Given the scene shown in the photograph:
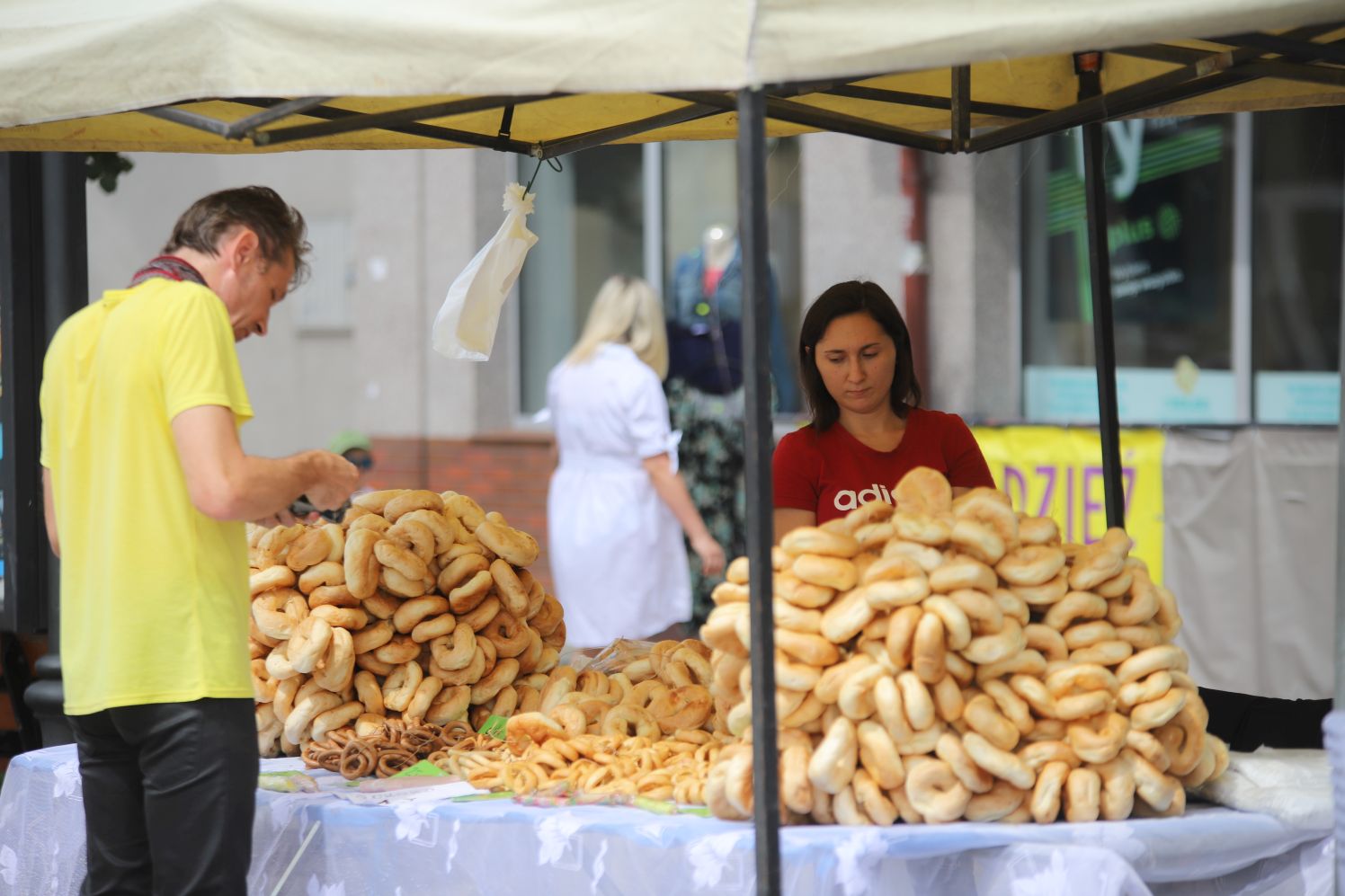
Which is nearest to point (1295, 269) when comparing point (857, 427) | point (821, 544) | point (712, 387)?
point (712, 387)

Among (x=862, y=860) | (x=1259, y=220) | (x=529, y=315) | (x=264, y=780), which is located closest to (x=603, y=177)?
(x=529, y=315)

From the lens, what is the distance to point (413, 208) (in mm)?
8828

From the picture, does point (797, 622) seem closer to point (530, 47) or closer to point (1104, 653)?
point (1104, 653)

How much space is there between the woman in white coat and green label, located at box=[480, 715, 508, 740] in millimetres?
2762

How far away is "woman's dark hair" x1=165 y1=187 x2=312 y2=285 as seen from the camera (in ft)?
8.86

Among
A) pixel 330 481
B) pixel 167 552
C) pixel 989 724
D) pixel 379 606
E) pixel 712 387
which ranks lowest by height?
pixel 989 724

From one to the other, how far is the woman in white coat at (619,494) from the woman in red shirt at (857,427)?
239 centimetres

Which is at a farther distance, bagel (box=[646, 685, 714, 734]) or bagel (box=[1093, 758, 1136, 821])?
bagel (box=[646, 685, 714, 734])

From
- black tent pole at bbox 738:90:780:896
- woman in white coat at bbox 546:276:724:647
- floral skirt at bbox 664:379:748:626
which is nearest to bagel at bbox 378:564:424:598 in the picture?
black tent pole at bbox 738:90:780:896

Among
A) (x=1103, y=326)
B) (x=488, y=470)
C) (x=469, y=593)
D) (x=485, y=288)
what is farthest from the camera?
(x=488, y=470)

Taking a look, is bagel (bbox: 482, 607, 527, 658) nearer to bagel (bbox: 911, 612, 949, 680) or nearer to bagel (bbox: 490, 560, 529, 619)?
bagel (bbox: 490, 560, 529, 619)

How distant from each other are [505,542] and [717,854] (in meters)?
1.14

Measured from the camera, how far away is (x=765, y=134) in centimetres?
255

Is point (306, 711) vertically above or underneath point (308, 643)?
underneath
